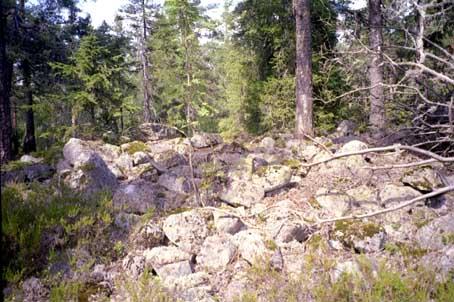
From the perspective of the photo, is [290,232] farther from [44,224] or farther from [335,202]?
[44,224]

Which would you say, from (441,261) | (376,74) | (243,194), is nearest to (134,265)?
(243,194)

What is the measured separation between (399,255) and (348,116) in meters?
8.09

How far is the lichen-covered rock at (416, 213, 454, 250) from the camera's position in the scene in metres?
3.88

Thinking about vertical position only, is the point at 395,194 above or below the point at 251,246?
above

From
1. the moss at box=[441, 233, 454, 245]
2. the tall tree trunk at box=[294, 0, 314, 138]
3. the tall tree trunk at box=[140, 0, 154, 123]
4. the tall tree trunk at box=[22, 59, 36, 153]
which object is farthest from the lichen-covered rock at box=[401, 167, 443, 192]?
the tall tree trunk at box=[140, 0, 154, 123]

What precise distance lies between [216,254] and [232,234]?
485mm

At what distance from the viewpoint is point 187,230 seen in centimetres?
430

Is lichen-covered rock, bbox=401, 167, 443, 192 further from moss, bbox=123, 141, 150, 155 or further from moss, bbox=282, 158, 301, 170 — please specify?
moss, bbox=123, 141, 150, 155

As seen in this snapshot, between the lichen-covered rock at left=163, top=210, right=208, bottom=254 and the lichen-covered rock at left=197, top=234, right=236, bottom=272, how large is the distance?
135 millimetres

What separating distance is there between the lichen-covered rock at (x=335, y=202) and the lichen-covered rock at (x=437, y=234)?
0.92 meters

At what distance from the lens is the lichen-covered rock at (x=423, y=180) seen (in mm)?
4974

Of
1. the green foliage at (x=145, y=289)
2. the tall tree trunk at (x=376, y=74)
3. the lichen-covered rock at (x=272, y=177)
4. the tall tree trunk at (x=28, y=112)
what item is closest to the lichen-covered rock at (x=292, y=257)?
the lichen-covered rock at (x=272, y=177)

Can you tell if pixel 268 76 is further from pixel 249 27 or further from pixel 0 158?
pixel 0 158

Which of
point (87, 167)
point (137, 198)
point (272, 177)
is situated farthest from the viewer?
point (87, 167)
